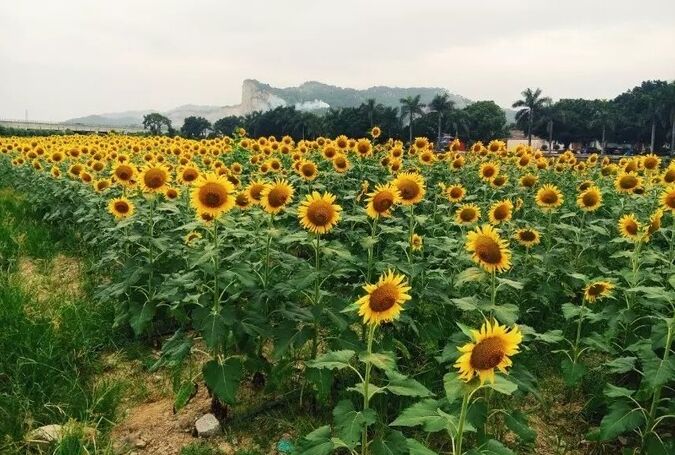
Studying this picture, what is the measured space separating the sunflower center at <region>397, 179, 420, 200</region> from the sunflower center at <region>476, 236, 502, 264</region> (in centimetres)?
113

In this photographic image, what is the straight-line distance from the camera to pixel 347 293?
4.66 meters

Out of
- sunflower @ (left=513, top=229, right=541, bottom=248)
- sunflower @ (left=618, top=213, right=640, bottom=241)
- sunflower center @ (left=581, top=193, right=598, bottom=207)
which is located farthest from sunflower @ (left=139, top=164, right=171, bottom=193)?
sunflower center @ (left=581, top=193, right=598, bottom=207)

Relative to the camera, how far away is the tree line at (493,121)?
2726 inches

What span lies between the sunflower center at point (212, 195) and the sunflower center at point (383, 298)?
150 cm

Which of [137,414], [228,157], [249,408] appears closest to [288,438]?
[249,408]

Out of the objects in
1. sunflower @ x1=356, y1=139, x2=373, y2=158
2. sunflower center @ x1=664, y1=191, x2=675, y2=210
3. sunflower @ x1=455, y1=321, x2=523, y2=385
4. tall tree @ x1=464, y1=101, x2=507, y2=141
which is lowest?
sunflower @ x1=455, y1=321, x2=523, y2=385

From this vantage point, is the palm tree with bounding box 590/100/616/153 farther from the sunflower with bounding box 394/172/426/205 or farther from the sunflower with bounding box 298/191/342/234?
the sunflower with bounding box 298/191/342/234

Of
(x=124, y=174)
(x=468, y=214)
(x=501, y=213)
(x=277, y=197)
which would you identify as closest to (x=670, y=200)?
(x=501, y=213)

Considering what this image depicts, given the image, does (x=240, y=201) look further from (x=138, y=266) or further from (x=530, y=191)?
(x=530, y=191)

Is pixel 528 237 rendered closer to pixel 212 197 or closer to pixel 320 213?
pixel 320 213

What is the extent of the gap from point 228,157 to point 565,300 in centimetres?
791

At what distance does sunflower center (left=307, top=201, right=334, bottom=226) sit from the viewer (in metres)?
3.35

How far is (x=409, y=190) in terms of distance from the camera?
13.5 feet

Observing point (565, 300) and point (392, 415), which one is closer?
point (392, 415)
